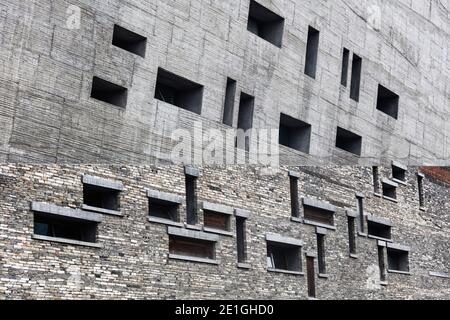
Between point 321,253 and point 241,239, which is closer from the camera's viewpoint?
point 241,239

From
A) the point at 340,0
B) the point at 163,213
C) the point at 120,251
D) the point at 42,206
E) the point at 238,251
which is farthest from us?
the point at 340,0

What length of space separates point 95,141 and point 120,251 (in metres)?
2.93

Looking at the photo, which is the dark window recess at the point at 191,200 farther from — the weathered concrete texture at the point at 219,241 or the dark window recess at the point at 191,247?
the dark window recess at the point at 191,247

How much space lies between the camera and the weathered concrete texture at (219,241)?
57.0 feet

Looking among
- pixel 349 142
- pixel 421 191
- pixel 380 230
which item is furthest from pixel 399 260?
pixel 349 142

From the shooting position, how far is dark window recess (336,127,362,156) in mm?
29344

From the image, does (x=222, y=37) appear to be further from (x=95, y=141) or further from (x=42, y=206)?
(x=42, y=206)

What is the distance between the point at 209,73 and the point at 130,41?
261 cm

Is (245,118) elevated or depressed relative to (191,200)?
elevated

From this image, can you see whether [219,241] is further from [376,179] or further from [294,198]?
[376,179]

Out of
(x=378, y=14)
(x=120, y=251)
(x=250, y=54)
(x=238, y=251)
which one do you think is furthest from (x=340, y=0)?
(x=120, y=251)

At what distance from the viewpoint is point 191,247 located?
20.9 m

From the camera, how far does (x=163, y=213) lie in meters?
20.8

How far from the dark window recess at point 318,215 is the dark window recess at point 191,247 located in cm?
432
